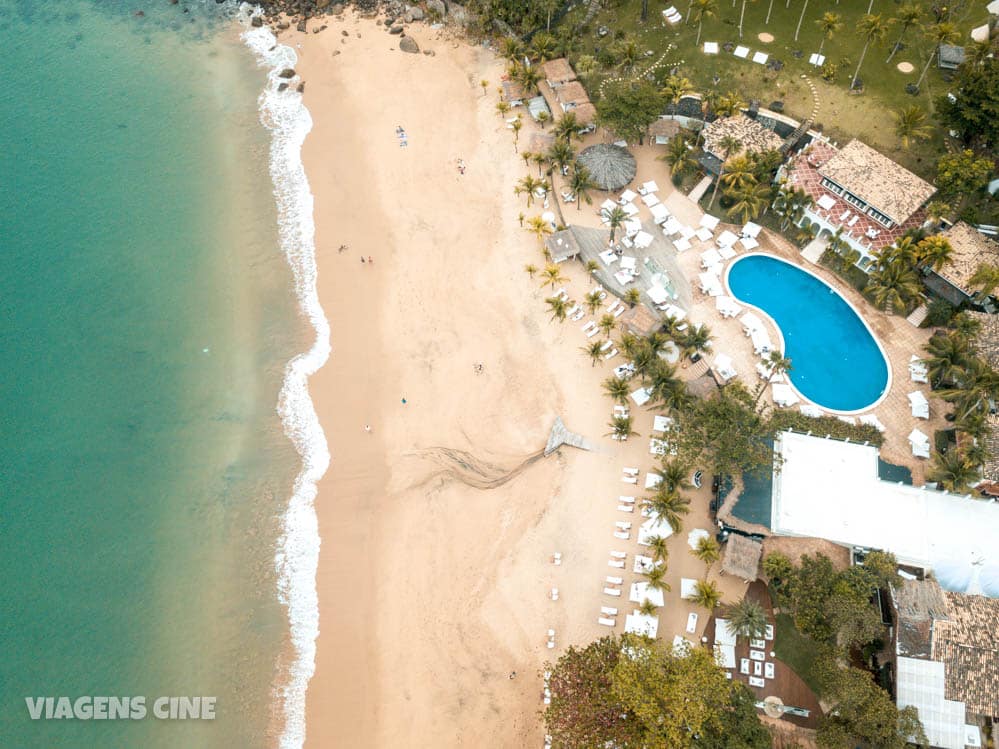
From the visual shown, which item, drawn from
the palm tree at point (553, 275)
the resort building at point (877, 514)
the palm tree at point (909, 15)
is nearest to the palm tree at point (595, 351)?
the palm tree at point (553, 275)

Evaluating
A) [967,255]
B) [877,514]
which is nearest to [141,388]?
[877,514]

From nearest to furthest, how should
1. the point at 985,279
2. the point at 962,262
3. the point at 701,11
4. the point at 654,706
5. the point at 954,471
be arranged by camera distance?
the point at 654,706 < the point at 954,471 < the point at 985,279 < the point at 962,262 < the point at 701,11

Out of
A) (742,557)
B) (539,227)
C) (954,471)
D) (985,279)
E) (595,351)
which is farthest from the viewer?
(539,227)

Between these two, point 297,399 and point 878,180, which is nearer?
point 878,180

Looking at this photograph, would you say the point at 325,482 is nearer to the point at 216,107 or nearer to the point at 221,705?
the point at 221,705

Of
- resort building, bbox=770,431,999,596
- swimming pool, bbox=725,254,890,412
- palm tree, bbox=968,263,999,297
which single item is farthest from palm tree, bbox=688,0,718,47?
resort building, bbox=770,431,999,596

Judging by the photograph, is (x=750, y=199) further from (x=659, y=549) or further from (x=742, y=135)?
(x=659, y=549)

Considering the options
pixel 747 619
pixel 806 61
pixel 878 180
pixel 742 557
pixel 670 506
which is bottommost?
pixel 747 619
